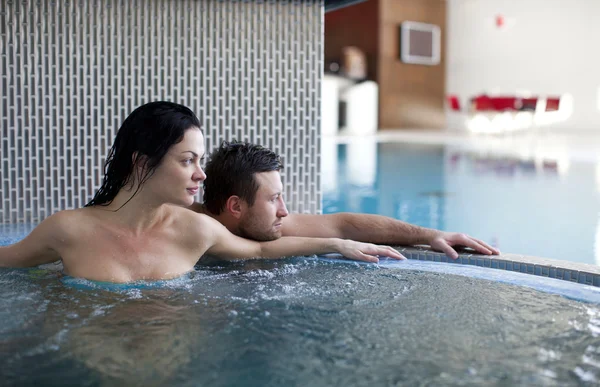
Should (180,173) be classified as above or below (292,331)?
above

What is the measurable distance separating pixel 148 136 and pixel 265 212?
29.9 inches

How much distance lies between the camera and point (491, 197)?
21.0 ft

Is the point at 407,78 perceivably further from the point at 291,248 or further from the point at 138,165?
the point at 138,165

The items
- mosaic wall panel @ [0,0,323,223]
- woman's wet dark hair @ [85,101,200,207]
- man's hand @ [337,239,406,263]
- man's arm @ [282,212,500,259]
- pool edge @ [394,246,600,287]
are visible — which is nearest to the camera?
woman's wet dark hair @ [85,101,200,207]

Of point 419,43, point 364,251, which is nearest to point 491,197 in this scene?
point 364,251

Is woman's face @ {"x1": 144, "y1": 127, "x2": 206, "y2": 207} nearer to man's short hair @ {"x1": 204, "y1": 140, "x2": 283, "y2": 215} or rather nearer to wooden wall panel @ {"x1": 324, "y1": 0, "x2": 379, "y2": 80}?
man's short hair @ {"x1": 204, "y1": 140, "x2": 283, "y2": 215}

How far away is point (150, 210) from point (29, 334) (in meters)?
0.67

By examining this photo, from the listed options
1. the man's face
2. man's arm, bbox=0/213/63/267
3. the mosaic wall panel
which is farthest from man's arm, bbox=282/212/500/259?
the mosaic wall panel

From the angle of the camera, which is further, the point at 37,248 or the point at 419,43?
the point at 419,43

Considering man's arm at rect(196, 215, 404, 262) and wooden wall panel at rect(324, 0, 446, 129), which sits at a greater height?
wooden wall panel at rect(324, 0, 446, 129)

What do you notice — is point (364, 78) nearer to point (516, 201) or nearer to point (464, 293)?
point (516, 201)

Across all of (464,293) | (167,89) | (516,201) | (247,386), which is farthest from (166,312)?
(516,201)

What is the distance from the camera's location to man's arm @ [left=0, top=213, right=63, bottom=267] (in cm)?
255

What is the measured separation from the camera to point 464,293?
2660 mm
